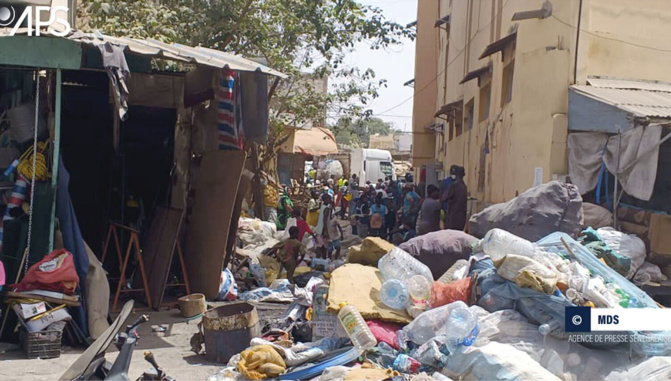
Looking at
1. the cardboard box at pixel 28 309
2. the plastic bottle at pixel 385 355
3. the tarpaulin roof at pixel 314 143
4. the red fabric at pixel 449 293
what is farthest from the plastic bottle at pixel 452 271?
the tarpaulin roof at pixel 314 143

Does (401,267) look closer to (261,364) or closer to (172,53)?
(261,364)

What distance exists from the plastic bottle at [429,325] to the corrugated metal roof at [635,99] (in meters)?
3.82

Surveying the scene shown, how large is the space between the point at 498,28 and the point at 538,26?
9.90 feet

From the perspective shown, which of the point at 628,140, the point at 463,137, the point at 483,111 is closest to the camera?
the point at 628,140

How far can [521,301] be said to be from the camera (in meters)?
6.27

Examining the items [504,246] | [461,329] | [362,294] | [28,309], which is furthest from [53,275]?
[504,246]

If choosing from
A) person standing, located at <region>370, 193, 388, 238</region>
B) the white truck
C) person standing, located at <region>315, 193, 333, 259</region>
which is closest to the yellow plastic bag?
person standing, located at <region>315, 193, 333, 259</region>

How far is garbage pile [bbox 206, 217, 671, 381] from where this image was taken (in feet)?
18.9

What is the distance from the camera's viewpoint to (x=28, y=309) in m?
6.67

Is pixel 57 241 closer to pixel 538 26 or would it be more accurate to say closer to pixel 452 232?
pixel 452 232

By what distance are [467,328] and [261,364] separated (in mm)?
1750

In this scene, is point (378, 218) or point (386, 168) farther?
point (386, 168)

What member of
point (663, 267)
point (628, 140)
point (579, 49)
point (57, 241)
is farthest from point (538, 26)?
point (57, 241)

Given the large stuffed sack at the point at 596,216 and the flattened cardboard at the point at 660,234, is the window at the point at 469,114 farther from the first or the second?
the flattened cardboard at the point at 660,234
